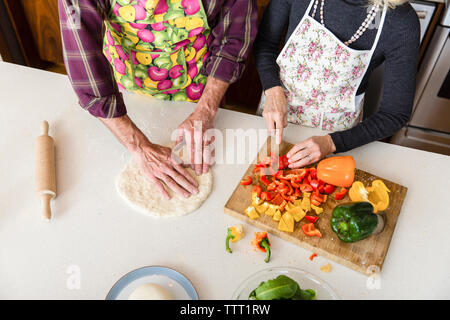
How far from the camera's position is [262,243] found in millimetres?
844

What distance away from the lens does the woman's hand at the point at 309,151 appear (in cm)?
102

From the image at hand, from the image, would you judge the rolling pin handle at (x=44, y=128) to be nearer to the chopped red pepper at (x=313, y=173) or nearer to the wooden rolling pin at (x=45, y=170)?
the wooden rolling pin at (x=45, y=170)

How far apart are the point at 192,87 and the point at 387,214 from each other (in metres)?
0.80

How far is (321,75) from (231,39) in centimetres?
35

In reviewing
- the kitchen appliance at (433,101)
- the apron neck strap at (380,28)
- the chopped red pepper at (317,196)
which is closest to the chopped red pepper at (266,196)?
the chopped red pepper at (317,196)

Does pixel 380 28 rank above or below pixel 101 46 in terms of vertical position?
above

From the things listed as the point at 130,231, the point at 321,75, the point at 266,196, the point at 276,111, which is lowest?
the point at 130,231

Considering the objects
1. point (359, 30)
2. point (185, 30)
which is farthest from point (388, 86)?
point (185, 30)

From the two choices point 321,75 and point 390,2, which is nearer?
point 390,2

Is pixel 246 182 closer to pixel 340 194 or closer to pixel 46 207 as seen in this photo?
pixel 340 194

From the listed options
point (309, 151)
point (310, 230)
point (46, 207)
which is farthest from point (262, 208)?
point (46, 207)

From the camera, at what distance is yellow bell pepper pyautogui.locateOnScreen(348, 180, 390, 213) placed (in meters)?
0.92

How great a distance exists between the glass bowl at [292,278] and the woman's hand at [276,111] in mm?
441

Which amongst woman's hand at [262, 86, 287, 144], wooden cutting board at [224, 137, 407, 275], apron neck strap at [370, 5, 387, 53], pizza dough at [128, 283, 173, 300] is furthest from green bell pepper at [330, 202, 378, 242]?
apron neck strap at [370, 5, 387, 53]
